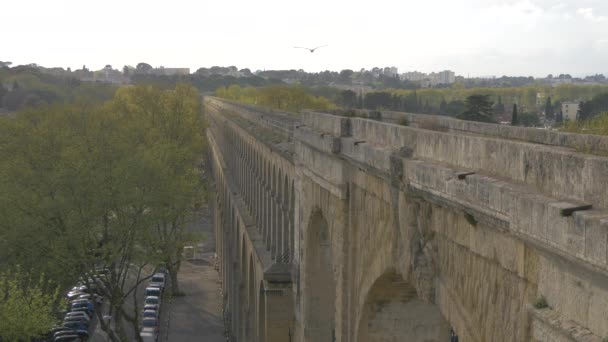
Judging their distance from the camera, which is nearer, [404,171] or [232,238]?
[404,171]

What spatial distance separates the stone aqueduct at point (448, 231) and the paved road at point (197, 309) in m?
18.5

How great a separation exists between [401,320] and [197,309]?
1141 inches

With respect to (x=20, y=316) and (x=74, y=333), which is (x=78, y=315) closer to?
(x=74, y=333)

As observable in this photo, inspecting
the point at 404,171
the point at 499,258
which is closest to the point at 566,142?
the point at 404,171

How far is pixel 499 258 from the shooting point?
18.8ft

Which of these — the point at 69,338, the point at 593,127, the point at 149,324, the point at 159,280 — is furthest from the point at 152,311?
the point at 593,127

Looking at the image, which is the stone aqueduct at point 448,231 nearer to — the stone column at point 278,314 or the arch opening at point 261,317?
the stone column at point 278,314

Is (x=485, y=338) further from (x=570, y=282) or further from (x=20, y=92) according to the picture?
(x=20, y=92)

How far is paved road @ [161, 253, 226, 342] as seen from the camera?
33997mm

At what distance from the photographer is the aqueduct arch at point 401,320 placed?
9.98 metres

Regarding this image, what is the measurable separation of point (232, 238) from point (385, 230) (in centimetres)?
2610

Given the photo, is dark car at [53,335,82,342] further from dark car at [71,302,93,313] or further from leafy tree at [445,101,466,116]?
leafy tree at [445,101,466,116]

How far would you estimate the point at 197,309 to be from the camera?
38125mm

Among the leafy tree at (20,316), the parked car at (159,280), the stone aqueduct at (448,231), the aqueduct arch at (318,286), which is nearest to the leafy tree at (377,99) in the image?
the parked car at (159,280)
